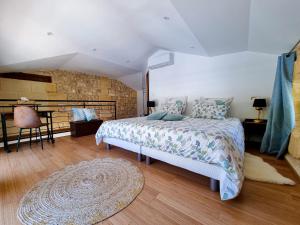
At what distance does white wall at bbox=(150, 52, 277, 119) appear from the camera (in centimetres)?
Answer: 264

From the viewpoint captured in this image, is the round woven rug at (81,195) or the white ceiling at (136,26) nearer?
the round woven rug at (81,195)

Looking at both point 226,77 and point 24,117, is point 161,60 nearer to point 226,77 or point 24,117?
point 226,77

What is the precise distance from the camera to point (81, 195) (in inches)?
52.8

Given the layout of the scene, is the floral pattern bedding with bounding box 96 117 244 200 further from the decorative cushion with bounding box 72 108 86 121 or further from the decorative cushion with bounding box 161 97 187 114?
the decorative cushion with bounding box 72 108 86 121

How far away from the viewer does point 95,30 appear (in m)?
2.74

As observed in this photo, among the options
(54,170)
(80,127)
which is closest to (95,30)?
(80,127)

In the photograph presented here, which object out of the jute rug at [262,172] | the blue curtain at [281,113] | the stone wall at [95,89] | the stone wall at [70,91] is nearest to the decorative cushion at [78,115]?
the stone wall at [70,91]

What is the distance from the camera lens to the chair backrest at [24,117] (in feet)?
8.19

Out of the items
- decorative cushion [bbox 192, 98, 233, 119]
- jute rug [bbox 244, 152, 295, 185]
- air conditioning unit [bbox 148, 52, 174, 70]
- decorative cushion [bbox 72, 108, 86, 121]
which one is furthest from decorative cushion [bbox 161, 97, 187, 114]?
decorative cushion [bbox 72, 108, 86, 121]

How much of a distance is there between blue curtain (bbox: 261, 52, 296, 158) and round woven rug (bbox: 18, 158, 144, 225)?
2192 millimetres

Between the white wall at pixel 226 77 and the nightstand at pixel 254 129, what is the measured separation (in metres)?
0.31

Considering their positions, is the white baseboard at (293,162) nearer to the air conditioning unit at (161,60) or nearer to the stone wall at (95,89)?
the air conditioning unit at (161,60)

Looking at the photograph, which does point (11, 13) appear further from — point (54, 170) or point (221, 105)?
point (221, 105)

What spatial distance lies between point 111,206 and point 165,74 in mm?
3481
